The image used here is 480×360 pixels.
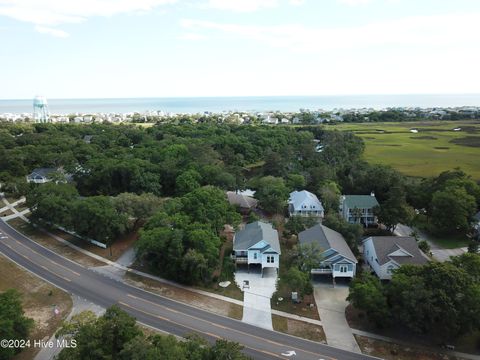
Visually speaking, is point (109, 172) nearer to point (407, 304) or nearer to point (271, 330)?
point (271, 330)

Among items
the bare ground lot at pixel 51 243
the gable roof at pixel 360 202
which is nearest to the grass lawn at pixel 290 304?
the gable roof at pixel 360 202

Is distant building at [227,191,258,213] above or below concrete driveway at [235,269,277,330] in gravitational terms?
above

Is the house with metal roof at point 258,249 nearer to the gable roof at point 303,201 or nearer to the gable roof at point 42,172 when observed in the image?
the gable roof at point 303,201

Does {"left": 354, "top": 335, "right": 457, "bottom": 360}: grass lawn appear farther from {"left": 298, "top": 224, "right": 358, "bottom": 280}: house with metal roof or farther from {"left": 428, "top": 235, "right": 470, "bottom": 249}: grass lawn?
{"left": 428, "top": 235, "right": 470, "bottom": 249}: grass lawn

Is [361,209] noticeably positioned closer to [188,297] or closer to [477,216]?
[477,216]

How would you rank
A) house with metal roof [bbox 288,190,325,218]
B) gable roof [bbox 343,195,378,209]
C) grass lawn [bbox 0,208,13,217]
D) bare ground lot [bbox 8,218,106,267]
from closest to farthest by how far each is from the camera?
bare ground lot [bbox 8,218,106,267] < gable roof [bbox 343,195,378,209] < house with metal roof [bbox 288,190,325,218] < grass lawn [bbox 0,208,13,217]

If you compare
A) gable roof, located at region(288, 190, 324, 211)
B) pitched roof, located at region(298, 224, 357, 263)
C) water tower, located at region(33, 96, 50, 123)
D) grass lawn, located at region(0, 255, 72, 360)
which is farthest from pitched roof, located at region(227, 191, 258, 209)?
water tower, located at region(33, 96, 50, 123)

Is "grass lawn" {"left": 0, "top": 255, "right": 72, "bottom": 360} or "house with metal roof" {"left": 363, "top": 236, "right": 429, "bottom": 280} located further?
"house with metal roof" {"left": 363, "top": 236, "right": 429, "bottom": 280}
